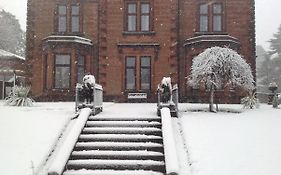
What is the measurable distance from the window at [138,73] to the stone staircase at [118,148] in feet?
36.5

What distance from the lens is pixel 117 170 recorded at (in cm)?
1077

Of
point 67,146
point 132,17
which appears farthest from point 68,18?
point 67,146

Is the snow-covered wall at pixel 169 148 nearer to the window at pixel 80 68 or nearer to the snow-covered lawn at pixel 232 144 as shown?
the snow-covered lawn at pixel 232 144

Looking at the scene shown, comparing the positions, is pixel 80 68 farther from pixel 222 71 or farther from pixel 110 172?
pixel 110 172

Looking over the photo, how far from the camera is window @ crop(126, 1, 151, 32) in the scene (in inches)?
1005

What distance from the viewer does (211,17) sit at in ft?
83.6

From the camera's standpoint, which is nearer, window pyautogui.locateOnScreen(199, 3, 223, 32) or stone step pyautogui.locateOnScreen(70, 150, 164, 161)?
stone step pyautogui.locateOnScreen(70, 150, 164, 161)

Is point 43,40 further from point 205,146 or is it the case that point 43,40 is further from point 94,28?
point 205,146

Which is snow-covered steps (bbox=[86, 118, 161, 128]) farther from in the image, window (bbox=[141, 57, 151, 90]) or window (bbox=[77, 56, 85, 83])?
window (bbox=[77, 56, 85, 83])

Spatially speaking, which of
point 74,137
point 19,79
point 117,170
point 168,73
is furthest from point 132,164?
point 19,79

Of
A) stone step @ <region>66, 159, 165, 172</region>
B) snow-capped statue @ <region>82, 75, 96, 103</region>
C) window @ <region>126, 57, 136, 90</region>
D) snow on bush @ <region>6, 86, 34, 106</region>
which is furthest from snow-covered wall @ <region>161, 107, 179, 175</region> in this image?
window @ <region>126, 57, 136, 90</region>

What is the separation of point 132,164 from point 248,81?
10.1m

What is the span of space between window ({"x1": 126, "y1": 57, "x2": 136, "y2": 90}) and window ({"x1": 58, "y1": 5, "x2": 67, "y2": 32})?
508 cm

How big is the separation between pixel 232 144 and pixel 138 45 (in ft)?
47.4
